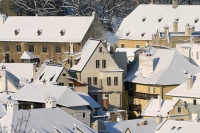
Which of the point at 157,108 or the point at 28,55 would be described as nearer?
the point at 157,108

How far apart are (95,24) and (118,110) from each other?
12.0m

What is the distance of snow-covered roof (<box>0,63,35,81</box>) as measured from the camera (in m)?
73.9

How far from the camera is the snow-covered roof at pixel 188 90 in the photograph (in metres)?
67.9

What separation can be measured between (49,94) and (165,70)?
12186 mm

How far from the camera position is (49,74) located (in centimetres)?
7069

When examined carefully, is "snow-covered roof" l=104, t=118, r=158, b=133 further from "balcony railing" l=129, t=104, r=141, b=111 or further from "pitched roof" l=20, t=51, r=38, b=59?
"pitched roof" l=20, t=51, r=38, b=59

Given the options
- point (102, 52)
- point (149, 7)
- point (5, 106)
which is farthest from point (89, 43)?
point (149, 7)

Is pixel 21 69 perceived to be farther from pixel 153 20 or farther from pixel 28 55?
pixel 153 20

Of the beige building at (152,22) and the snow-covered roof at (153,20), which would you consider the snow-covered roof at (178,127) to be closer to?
the beige building at (152,22)

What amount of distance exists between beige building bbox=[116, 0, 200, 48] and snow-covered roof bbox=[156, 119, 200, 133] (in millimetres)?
33930

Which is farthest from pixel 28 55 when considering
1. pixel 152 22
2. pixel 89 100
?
pixel 152 22

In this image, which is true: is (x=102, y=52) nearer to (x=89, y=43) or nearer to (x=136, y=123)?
(x=89, y=43)

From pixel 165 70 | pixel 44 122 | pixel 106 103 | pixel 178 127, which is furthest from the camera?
pixel 165 70

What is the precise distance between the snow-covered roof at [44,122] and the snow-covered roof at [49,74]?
14554 millimetres
